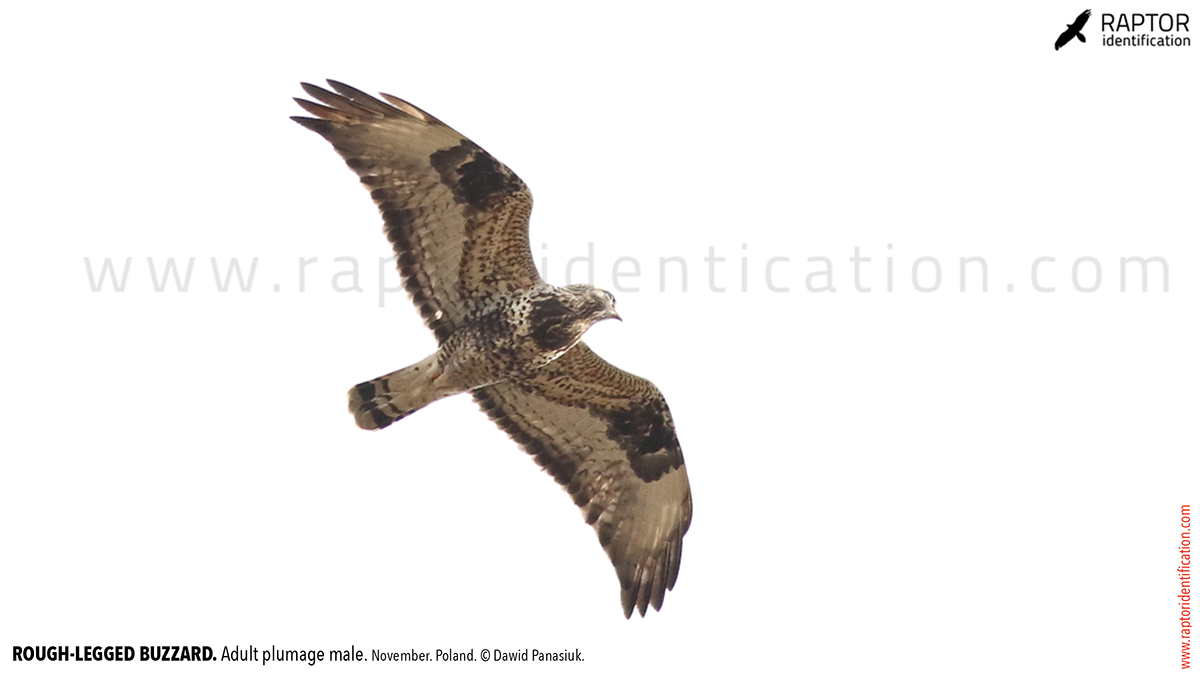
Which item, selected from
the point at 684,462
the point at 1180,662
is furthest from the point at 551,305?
the point at 1180,662

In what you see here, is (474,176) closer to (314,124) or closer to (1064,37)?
(314,124)

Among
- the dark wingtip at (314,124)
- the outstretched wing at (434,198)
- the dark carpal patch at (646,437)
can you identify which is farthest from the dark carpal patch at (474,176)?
the dark carpal patch at (646,437)

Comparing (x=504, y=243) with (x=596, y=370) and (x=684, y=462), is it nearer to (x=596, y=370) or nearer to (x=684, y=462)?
(x=596, y=370)

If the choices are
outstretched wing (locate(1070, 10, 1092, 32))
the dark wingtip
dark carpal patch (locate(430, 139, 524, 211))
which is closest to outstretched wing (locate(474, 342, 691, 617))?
dark carpal patch (locate(430, 139, 524, 211))

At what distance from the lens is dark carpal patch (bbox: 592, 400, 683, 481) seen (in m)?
13.4

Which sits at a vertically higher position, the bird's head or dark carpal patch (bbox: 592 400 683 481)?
the bird's head

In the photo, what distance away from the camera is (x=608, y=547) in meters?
13.4

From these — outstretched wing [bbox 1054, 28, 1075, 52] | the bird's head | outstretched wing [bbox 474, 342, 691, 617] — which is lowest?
outstretched wing [bbox 474, 342, 691, 617]

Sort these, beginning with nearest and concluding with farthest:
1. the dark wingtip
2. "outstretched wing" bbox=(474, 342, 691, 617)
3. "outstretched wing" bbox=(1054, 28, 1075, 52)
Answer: the dark wingtip < "outstretched wing" bbox=(474, 342, 691, 617) < "outstretched wing" bbox=(1054, 28, 1075, 52)

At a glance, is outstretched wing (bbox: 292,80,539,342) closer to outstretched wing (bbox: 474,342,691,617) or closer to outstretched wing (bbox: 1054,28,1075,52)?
outstretched wing (bbox: 474,342,691,617)

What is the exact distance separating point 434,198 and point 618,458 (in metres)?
2.87

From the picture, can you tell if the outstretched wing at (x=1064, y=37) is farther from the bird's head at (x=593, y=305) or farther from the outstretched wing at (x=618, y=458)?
the bird's head at (x=593, y=305)

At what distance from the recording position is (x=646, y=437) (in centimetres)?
1350

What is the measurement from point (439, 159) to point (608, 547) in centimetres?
369
